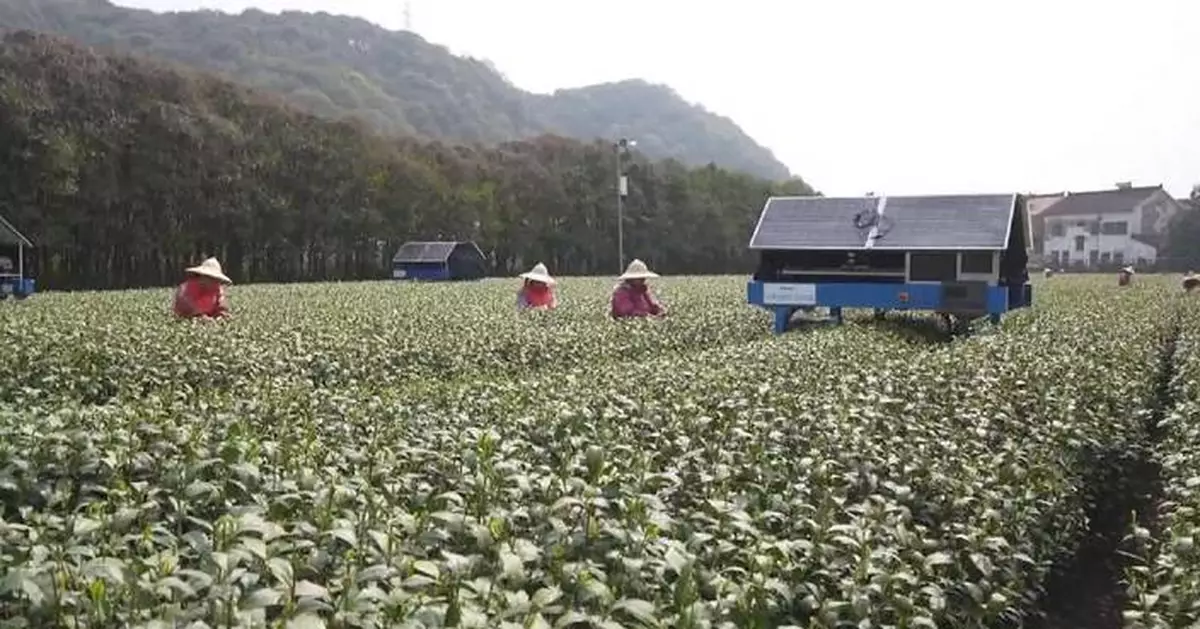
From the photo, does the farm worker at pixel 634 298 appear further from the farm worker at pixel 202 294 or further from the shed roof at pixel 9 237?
the shed roof at pixel 9 237

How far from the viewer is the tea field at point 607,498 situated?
7.52 feet

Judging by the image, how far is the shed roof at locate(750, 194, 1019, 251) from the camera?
13.0 m

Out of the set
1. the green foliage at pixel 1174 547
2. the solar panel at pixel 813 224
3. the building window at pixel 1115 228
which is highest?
the building window at pixel 1115 228

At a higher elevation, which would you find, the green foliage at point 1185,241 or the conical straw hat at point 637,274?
the green foliage at point 1185,241

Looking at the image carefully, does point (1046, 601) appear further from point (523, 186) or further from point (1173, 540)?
point (523, 186)

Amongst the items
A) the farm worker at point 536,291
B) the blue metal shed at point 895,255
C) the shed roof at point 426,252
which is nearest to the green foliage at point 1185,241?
the shed roof at point 426,252

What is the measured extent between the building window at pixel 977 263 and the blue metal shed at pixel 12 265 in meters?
21.1

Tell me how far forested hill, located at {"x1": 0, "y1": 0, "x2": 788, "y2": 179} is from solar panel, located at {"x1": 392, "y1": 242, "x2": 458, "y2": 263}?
2498cm

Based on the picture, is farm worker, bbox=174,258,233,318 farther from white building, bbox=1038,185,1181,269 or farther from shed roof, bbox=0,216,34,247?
white building, bbox=1038,185,1181,269

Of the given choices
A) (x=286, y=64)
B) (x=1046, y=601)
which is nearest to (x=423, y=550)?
(x=1046, y=601)

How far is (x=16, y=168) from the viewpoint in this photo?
34.0 metres

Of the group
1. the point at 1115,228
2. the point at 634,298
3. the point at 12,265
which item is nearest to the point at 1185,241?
the point at 1115,228

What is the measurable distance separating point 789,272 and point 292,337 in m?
7.72

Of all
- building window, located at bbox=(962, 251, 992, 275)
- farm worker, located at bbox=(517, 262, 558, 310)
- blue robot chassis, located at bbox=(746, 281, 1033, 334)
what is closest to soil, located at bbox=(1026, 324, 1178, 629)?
blue robot chassis, located at bbox=(746, 281, 1033, 334)
